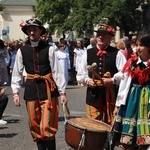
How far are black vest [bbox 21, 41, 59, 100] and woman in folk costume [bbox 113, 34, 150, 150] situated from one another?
1046 millimetres

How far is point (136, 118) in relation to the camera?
5258 millimetres

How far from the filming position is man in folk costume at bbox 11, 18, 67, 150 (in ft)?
19.6

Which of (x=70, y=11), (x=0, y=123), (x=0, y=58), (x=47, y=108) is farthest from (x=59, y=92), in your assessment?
(x=70, y=11)

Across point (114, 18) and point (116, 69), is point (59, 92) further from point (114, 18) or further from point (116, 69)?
point (114, 18)

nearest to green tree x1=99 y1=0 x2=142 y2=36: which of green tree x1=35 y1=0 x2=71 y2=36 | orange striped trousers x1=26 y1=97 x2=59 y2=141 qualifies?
green tree x1=35 y1=0 x2=71 y2=36

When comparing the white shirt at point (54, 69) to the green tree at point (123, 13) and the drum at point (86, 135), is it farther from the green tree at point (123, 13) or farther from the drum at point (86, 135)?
the green tree at point (123, 13)

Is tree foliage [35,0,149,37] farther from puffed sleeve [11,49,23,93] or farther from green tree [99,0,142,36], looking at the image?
puffed sleeve [11,49,23,93]

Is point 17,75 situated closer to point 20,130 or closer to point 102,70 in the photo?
point 102,70

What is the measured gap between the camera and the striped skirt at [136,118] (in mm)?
5211

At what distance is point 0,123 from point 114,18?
30277 mm

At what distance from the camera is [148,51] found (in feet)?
17.6

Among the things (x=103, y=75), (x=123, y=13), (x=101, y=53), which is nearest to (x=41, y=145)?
(x=103, y=75)

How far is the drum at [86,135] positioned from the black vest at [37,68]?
76 cm

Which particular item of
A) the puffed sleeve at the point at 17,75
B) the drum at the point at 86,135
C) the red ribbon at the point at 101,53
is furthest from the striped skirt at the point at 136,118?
the puffed sleeve at the point at 17,75
